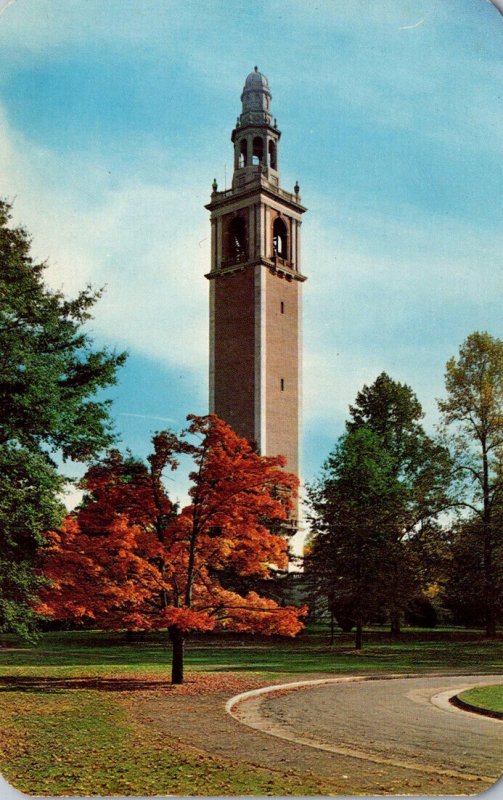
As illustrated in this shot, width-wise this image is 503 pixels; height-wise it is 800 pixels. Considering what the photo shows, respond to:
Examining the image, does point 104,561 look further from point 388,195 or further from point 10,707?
point 388,195

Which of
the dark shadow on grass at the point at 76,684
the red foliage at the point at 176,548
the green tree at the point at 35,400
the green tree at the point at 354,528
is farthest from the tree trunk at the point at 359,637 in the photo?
the green tree at the point at 35,400

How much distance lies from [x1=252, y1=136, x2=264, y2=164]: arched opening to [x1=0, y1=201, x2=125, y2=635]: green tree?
6.48 feet

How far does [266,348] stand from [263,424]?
76 cm

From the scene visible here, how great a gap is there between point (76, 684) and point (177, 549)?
1.83 meters

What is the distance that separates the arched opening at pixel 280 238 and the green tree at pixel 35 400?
5.98ft

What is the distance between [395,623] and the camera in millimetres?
8922

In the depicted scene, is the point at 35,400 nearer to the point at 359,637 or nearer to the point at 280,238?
the point at 280,238

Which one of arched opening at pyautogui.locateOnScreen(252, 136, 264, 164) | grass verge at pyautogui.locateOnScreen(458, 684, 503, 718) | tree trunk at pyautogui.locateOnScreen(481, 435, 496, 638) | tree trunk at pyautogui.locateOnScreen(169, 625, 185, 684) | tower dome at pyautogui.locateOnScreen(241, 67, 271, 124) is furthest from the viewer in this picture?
tree trunk at pyautogui.locateOnScreen(169, 625, 185, 684)

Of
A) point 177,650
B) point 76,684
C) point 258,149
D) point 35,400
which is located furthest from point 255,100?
point 76,684

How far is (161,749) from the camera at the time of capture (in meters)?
6.46

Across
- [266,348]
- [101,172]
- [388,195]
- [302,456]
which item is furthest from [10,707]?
[388,195]

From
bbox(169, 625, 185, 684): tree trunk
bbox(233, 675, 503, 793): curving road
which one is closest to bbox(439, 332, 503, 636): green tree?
bbox(233, 675, 503, 793): curving road

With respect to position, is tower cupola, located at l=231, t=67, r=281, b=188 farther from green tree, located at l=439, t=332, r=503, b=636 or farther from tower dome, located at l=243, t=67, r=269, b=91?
green tree, located at l=439, t=332, r=503, b=636

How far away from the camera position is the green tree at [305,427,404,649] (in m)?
8.41
